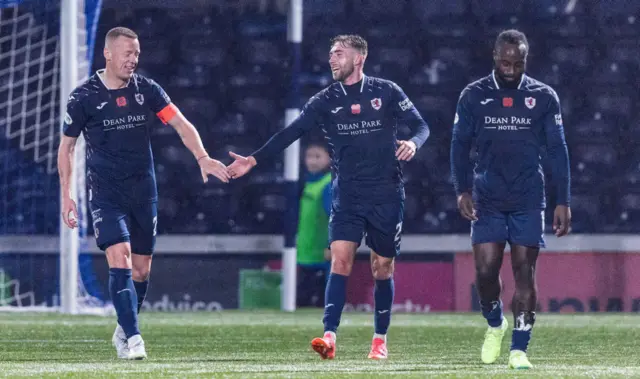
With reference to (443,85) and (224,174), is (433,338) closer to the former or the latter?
(224,174)

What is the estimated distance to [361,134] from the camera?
874cm

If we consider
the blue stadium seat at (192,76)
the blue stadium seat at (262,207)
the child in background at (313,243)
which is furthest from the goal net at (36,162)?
the child in background at (313,243)

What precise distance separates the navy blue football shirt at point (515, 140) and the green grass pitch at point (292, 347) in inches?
35.0

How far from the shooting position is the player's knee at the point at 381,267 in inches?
353

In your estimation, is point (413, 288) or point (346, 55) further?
point (413, 288)

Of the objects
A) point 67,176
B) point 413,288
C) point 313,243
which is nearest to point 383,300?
point 67,176

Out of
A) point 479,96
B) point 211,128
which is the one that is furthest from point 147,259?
point 211,128

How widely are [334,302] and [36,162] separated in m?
7.03

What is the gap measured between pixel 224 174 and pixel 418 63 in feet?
25.8

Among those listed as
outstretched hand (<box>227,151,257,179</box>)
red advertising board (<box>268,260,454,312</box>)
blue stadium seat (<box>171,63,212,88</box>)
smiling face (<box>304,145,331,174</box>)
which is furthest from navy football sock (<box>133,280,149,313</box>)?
blue stadium seat (<box>171,63,212,88</box>)

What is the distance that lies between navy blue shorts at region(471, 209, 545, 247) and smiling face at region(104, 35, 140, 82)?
2.04 m

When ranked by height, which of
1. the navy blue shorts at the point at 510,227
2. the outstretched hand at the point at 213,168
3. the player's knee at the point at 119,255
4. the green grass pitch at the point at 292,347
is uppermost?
the outstretched hand at the point at 213,168

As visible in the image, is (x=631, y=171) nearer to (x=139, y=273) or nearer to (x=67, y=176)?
(x=139, y=273)

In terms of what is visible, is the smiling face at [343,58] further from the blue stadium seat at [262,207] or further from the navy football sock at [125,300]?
the blue stadium seat at [262,207]
